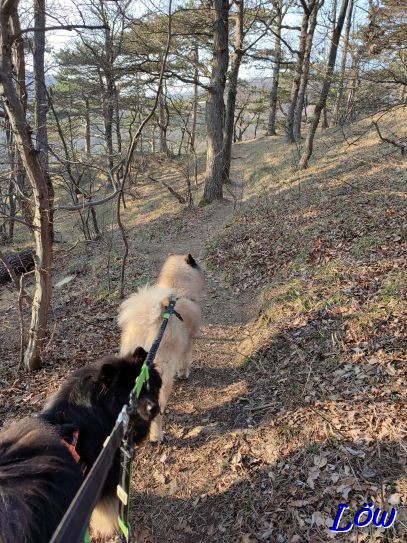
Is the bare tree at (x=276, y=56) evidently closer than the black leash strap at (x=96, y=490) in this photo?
No

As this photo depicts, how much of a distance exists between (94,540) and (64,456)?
58.1 inches

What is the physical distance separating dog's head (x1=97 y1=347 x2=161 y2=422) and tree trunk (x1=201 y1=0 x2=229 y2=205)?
39.7ft

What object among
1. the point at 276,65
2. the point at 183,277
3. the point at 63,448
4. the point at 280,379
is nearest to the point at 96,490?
the point at 63,448

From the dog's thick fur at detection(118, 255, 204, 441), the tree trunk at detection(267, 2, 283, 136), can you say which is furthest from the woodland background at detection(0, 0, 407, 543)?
the tree trunk at detection(267, 2, 283, 136)

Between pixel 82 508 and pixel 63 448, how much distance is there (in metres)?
1.11

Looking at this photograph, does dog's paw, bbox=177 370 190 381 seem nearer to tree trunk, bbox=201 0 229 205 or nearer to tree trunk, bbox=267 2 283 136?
tree trunk, bbox=201 0 229 205

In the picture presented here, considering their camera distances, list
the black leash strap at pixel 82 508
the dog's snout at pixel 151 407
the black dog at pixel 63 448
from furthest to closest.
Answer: the dog's snout at pixel 151 407, the black dog at pixel 63 448, the black leash strap at pixel 82 508

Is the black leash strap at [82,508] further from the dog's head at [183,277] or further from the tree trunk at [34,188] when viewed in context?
the tree trunk at [34,188]

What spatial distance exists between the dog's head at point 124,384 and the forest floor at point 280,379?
0.99m

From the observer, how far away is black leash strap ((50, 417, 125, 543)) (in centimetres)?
129

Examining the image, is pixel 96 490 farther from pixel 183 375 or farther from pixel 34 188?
pixel 34 188

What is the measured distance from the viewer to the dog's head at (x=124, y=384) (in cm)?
296

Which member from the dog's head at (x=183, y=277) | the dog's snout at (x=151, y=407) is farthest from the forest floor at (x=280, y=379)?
the dog's head at (x=183, y=277)

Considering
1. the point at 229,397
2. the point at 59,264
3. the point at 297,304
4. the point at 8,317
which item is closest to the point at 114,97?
the point at 59,264
